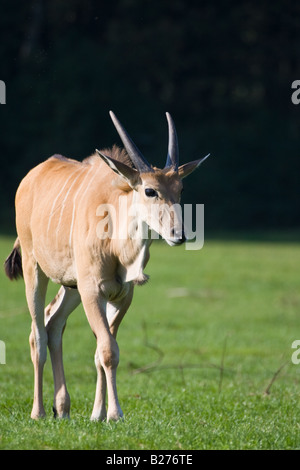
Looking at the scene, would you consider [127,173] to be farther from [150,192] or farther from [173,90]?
[173,90]

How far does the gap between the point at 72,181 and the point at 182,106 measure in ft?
77.8

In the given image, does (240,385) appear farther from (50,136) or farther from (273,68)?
(273,68)

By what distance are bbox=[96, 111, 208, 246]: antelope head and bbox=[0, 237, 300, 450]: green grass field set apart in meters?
1.05

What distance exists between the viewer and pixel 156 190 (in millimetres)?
4539

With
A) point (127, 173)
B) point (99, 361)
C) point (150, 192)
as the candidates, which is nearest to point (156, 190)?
point (150, 192)

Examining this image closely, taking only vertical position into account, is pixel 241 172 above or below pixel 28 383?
above

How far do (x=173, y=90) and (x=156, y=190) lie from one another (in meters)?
24.3

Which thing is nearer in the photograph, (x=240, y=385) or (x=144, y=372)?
(x=240, y=385)

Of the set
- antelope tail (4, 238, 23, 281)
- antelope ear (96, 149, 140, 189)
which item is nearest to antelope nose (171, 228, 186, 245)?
antelope ear (96, 149, 140, 189)

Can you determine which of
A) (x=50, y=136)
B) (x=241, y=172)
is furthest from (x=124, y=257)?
(x=241, y=172)

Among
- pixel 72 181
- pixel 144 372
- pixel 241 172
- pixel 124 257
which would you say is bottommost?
pixel 144 372

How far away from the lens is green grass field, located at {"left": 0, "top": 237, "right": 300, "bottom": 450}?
4.41 meters

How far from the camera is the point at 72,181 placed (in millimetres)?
5238

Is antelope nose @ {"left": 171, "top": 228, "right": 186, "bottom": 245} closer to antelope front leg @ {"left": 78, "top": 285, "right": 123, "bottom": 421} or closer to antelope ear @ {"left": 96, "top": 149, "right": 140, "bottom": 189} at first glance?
antelope ear @ {"left": 96, "top": 149, "right": 140, "bottom": 189}
